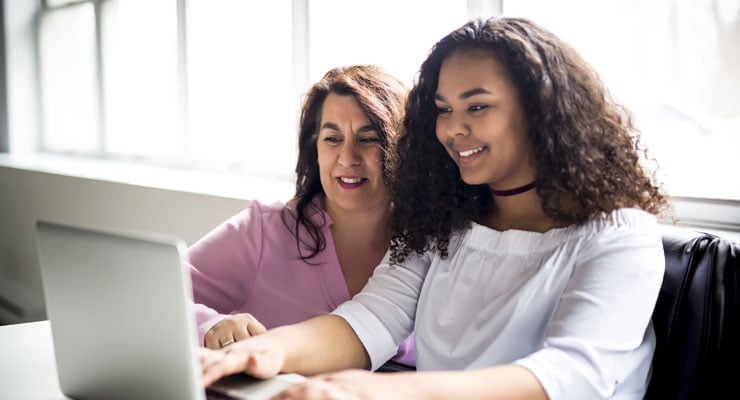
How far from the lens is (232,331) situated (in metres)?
1.58

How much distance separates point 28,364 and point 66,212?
3180mm

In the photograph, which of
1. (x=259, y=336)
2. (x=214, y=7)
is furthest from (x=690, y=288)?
(x=214, y=7)

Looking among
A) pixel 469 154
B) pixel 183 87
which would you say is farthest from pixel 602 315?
pixel 183 87

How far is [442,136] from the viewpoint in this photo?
5.05 ft

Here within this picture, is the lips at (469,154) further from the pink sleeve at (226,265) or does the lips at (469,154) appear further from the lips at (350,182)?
the pink sleeve at (226,265)

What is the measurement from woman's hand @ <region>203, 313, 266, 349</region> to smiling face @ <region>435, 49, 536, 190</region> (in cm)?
50

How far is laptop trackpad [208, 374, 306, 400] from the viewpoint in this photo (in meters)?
1.17

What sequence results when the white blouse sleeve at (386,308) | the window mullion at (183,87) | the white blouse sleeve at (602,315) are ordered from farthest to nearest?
the window mullion at (183,87) < the white blouse sleeve at (386,308) < the white blouse sleeve at (602,315)

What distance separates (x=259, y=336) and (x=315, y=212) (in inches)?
27.1

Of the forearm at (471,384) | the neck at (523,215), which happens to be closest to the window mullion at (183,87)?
the neck at (523,215)

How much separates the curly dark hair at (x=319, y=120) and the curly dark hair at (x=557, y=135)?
27 centimetres

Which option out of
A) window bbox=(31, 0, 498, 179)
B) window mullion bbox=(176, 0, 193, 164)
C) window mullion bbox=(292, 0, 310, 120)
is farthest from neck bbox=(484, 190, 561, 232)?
window mullion bbox=(176, 0, 193, 164)

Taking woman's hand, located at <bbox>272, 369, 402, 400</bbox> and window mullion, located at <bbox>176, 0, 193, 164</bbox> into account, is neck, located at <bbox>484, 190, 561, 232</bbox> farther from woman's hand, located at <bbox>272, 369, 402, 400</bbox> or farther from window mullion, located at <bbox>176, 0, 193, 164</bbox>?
window mullion, located at <bbox>176, 0, 193, 164</bbox>

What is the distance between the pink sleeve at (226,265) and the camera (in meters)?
2.04
